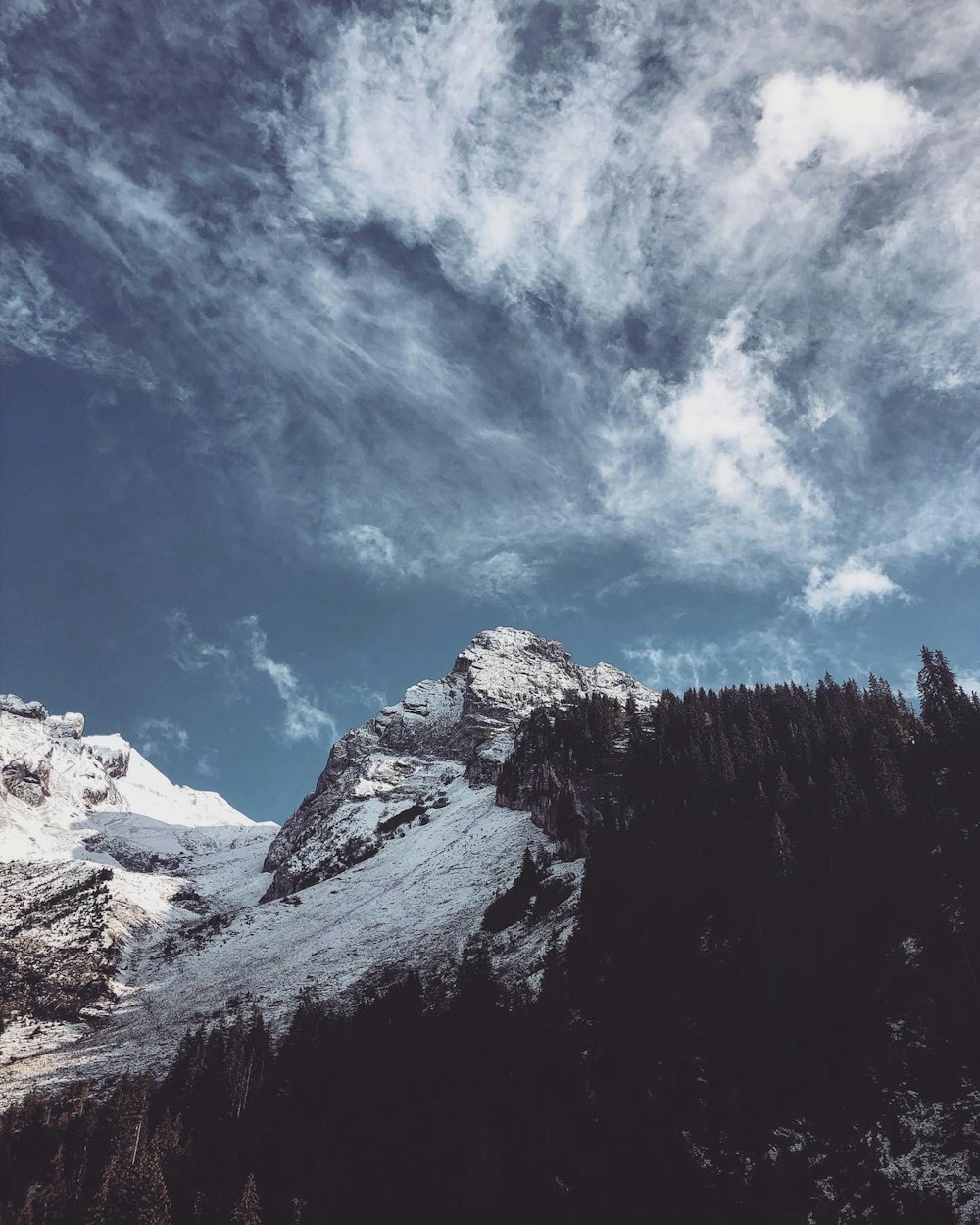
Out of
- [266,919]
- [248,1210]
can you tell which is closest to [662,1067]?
[248,1210]

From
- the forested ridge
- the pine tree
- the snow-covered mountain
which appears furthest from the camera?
the snow-covered mountain

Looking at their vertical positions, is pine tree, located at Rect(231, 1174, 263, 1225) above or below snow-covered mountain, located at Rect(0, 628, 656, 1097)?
below

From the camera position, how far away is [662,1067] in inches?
2061

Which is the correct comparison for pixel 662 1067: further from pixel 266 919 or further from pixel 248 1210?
→ pixel 266 919

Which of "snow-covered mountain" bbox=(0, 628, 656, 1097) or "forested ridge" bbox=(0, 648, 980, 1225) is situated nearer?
"forested ridge" bbox=(0, 648, 980, 1225)

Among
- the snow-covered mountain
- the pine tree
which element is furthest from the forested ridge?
the snow-covered mountain

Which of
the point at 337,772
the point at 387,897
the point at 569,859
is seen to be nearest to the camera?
the point at 569,859

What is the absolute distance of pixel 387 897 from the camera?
113 m

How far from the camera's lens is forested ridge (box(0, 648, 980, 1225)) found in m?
42.4

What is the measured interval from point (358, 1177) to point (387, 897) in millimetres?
59109

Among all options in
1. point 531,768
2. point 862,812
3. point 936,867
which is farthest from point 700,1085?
point 531,768

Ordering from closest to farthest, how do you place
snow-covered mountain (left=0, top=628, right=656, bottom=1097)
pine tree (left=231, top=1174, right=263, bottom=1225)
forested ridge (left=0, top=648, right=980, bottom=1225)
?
forested ridge (left=0, top=648, right=980, bottom=1225), pine tree (left=231, top=1174, right=263, bottom=1225), snow-covered mountain (left=0, top=628, right=656, bottom=1097)

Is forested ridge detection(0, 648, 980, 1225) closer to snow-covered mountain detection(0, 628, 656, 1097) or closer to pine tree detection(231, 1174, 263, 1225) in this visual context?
pine tree detection(231, 1174, 263, 1225)

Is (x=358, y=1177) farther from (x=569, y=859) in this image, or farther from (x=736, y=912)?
(x=569, y=859)
